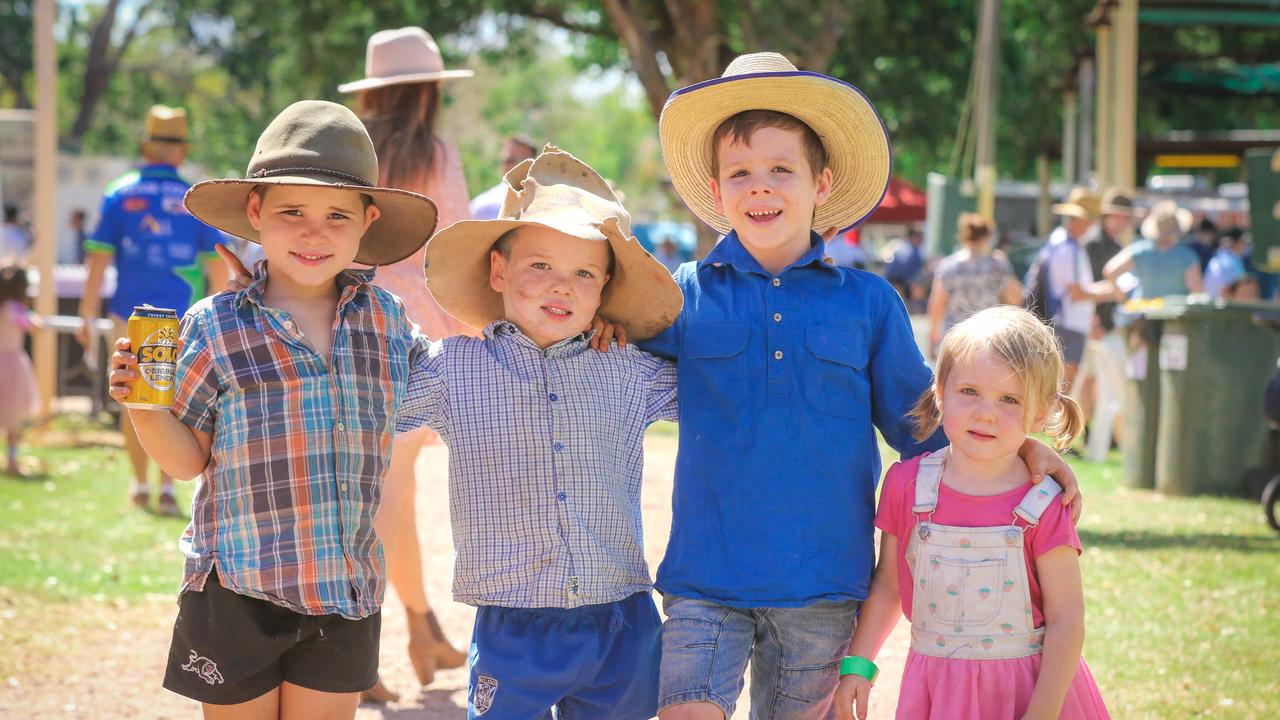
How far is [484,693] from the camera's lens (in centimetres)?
296

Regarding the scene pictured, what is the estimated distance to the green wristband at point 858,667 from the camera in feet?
9.78

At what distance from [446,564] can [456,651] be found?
2.20 m

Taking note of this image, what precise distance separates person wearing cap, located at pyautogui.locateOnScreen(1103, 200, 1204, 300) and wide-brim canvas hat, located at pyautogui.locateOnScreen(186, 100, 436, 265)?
9.38 metres

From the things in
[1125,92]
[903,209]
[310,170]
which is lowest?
[310,170]

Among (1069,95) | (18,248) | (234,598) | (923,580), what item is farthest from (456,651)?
(1069,95)

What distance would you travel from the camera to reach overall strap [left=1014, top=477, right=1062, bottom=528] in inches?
112

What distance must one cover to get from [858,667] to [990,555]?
391 millimetres

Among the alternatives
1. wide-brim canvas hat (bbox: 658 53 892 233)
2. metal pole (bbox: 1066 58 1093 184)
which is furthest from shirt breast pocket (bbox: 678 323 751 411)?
metal pole (bbox: 1066 58 1093 184)

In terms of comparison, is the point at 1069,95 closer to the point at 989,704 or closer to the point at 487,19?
the point at 487,19

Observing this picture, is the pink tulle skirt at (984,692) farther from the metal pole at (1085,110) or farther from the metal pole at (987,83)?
the metal pole at (1085,110)

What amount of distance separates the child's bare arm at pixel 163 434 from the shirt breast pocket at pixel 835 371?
1369mm

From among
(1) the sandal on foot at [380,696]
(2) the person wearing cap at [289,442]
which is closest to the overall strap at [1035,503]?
(2) the person wearing cap at [289,442]

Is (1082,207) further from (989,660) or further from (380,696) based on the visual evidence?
(989,660)

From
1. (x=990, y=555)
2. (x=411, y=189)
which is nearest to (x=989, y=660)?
(x=990, y=555)
